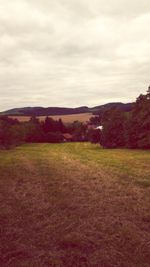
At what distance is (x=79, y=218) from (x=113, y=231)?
211 cm

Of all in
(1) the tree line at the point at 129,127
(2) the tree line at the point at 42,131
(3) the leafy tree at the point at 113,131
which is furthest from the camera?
(2) the tree line at the point at 42,131

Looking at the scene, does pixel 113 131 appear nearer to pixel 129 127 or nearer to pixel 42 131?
pixel 129 127

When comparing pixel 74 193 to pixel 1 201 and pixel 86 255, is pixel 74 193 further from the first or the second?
pixel 86 255

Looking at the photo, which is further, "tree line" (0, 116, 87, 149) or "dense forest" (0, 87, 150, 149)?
"tree line" (0, 116, 87, 149)

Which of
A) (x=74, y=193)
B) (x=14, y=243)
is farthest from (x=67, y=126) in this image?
(x=14, y=243)

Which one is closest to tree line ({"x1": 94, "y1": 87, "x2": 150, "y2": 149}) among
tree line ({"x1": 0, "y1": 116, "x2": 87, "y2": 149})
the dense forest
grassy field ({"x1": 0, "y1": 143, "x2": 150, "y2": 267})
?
the dense forest

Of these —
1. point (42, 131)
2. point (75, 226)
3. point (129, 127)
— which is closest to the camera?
point (75, 226)

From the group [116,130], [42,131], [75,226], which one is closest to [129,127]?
[116,130]

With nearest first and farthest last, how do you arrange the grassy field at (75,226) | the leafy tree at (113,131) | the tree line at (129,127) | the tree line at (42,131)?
the grassy field at (75,226) → the tree line at (129,127) → the leafy tree at (113,131) → the tree line at (42,131)

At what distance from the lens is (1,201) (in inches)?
668

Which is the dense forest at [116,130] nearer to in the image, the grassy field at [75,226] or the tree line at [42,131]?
the tree line at [42,131]

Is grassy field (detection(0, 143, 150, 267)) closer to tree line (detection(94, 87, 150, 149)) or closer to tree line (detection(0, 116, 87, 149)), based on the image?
tree line (detection(94, 87, 150, 149))

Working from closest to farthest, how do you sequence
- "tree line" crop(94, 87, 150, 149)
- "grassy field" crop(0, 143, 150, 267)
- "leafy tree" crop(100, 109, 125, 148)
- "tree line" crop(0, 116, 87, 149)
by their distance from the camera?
"grassy field" crop(0, 143, 150, 267), "tree line" crop(94, 87, 150, 149), "leafy tree" crop(100, 109, 125, 148), "tree line" crop(0, 116, 87, 149)

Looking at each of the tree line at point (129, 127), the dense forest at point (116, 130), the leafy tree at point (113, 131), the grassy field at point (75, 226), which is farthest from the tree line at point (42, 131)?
the grassy field at point (75, 226)
